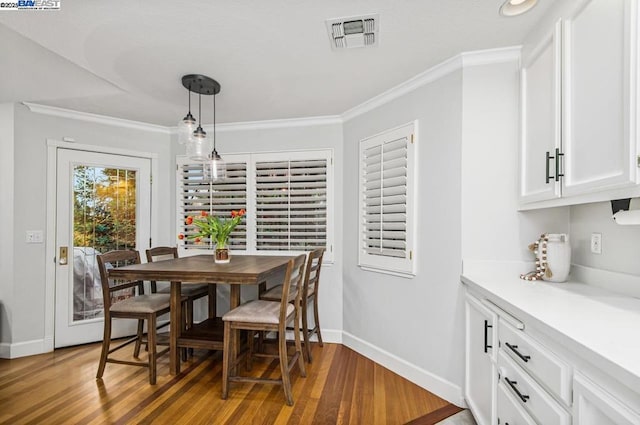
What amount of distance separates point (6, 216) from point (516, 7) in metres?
4.41

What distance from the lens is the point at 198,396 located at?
91.3 inches

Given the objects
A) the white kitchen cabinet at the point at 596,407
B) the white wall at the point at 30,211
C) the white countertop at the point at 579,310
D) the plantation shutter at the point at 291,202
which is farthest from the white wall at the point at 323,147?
the white kitchen cabinet at the point at 596,407

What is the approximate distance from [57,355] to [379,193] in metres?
3.47

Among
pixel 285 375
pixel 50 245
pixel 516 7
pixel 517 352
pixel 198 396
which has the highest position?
pixel 516 7

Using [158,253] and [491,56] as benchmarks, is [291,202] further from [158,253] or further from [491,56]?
[491,56]

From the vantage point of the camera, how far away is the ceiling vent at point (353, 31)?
1808mm

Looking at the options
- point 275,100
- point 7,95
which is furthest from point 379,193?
point 7,95

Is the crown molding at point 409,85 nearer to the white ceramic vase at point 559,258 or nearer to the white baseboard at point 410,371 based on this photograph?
the white ceramic vase at point 559,258

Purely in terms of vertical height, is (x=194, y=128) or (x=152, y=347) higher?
(x=194, y=128)

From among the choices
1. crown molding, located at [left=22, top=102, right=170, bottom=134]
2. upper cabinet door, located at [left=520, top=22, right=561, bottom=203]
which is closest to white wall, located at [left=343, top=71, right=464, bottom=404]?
upper cabinet door, located at [left=520, top=22, right=561, bottom=203]

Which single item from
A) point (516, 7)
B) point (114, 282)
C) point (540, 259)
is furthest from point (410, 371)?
point (114, 282)

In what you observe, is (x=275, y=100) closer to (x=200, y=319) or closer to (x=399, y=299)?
(x=399, y=299)

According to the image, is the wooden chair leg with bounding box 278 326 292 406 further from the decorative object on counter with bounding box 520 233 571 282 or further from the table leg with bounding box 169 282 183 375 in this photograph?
the decorative object on counter with bounding box 520 233 571 282

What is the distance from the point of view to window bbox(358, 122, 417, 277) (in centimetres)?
257
